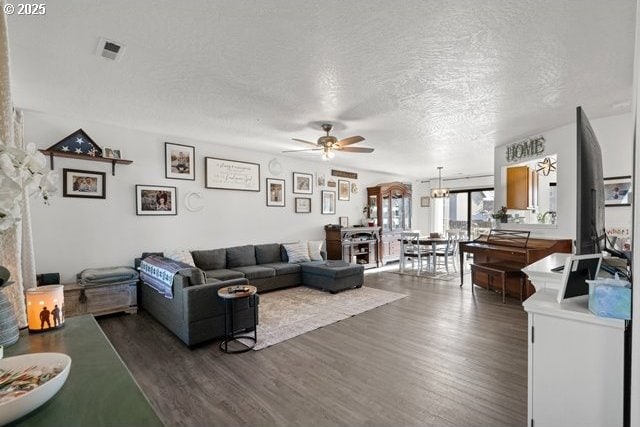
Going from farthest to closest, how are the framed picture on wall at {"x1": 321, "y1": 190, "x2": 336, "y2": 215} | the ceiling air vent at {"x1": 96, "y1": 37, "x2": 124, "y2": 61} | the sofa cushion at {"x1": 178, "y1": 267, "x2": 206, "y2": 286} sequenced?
the framed picture on wall at {"x1": 321, "y1": 190, "x2": 336, "y2": 215} → the sofa cushion at {"x1": 178, "y1": 267, "x2": 206, "y2": 286} → the ceiling air vent at {"x1": 96, "y1": 37, "x2": 124, "y2": 61}

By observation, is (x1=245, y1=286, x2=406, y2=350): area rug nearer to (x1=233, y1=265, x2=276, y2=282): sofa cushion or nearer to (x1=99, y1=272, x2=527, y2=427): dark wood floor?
(x1=99, y1=272, x2=527, y2=427): dark wood floor

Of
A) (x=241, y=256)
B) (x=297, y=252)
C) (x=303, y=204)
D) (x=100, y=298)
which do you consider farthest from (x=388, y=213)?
(x=100, y=298)

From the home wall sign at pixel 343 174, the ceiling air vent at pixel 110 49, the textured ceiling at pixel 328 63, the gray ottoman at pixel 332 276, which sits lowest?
the gray ottoman at pixel 332 276

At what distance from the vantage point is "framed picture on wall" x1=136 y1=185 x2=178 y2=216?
167 inches

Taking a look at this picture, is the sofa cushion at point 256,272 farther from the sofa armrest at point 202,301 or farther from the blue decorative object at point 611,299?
the blue decorative object at point 611,299

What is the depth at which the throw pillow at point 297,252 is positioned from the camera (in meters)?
5.59

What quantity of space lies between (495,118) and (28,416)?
4.53 m

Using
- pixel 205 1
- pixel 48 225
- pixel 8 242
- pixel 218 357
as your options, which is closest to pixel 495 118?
pixel 205 1

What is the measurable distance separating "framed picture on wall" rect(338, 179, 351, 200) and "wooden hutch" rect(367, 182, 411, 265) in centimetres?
73

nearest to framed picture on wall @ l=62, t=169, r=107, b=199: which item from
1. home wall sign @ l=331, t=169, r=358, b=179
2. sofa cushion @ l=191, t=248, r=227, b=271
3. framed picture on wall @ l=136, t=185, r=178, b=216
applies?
framed picture on wall @ l=136, t=185, r=178, b=216

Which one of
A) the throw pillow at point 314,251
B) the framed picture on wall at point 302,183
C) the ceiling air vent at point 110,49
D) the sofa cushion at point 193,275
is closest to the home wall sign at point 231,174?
the framed picture on wall at point 302,183

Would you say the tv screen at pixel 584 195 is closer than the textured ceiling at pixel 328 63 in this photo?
Yes

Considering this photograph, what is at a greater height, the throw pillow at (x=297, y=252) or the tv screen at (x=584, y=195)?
the tv screen at (x=584, y=195)

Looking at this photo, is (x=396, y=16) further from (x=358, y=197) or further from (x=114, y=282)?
(x=358, y=197)
